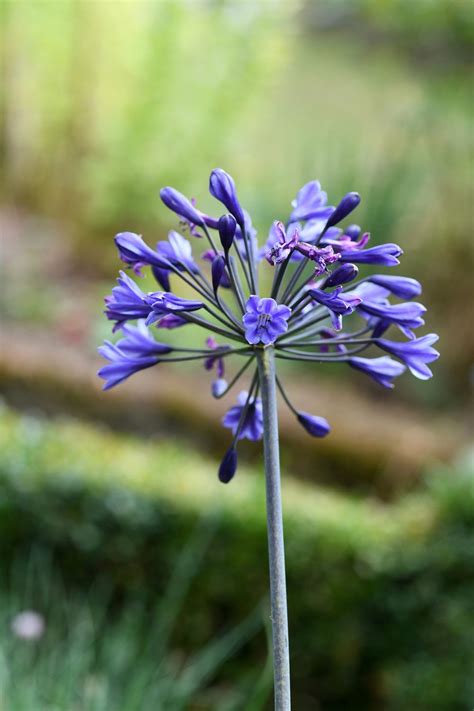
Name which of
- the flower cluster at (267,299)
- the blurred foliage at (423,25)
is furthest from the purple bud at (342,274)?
the blurred foliage at (423,25)

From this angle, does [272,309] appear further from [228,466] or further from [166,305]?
[228,466]

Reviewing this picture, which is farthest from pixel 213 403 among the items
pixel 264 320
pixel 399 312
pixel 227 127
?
pixel 264 320

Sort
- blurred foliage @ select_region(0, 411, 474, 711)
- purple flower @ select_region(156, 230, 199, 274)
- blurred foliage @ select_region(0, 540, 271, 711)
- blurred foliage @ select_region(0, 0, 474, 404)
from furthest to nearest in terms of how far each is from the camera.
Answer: blurred foliage @ select_region(0, 0, 474, 404), blurred foliage @ select_region(0, 411, 474, 711), blurred foliage @ select_region(0, 540, 271, 711), purple flower @ select_region(156, 230, 199, 274)

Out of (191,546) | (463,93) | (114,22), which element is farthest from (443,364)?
(114,22)

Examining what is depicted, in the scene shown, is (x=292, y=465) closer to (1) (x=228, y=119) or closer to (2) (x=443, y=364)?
(2) (x=443, y=364)

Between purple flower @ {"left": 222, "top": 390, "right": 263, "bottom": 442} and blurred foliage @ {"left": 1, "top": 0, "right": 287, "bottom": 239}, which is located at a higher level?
blurred foliage @ {"left": 1, "top": 0, "right": 287, "bottom": 239}

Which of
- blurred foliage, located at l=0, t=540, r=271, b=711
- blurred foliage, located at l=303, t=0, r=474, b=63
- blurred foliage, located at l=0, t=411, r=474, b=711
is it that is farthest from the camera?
blurred foliage, located at l=303, t=0, r=474, b=63

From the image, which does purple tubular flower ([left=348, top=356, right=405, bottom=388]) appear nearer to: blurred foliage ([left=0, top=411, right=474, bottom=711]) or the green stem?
the green stem

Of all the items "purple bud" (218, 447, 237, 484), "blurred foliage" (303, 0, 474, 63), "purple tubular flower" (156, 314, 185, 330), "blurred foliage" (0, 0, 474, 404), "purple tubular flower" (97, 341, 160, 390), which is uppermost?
"blurred foliage" (303, 0, 474, 63)

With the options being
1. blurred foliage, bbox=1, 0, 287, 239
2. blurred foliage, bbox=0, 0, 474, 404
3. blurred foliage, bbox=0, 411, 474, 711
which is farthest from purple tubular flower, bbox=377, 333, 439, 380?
blurred foliage, bbox=1, 0, 287, 239
